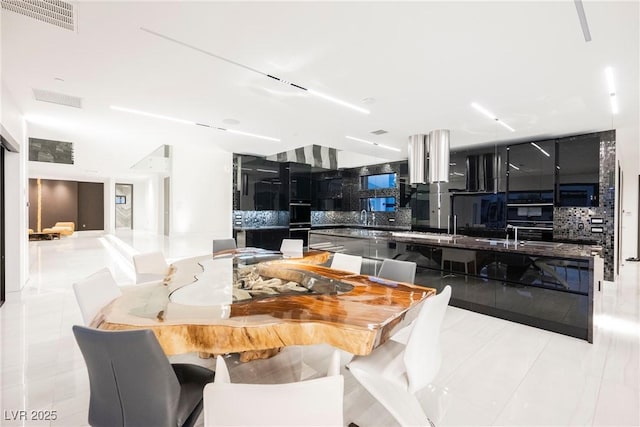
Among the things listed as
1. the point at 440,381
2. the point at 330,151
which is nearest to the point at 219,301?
the point at 440,381

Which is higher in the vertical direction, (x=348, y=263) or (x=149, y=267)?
(x=348, y=263)

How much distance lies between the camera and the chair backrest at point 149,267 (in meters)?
3.16

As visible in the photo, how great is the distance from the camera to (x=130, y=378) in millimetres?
1195

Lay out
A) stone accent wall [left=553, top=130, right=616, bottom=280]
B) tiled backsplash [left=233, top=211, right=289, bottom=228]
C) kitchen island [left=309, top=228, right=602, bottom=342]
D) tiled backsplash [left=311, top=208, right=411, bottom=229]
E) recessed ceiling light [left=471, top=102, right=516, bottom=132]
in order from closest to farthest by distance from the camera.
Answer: kitchen island [left=309, top=228, right=602, bottom=342] < recessed ceiling light [left=471, top=102, right=516, bottom=132] < stone accent wall [left=553, top=130, right=616, bottom=280] < tiled backsplash [left=311, top=208, right=411, bottom=229] < tiled backsplash [left=233, top=211, right=289, bottom=228]

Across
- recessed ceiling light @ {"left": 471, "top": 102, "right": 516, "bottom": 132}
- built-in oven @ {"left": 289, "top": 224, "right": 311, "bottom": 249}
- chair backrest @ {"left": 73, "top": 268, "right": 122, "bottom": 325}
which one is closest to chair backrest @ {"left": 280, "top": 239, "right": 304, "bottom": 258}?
chair backrest @ {"left": 73, "top": 268, "right": 122, "bottom": 325}

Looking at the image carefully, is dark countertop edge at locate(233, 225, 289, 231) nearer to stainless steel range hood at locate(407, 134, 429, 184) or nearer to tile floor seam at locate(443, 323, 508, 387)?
stainless steel range hood at locate(407, 134, 429, 184)

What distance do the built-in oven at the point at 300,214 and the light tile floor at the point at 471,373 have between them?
17.6ft

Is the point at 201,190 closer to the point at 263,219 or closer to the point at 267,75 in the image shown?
the point at 263,219

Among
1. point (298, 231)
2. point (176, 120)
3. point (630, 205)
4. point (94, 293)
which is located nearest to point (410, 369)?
point (94, 293)

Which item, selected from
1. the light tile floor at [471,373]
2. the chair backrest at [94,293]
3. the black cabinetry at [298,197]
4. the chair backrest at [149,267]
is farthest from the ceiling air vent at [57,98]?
the black cabinetry at [298,197]

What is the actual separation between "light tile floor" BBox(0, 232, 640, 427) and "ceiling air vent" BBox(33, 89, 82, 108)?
2756 mm

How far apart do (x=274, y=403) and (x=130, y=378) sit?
0.71 meters

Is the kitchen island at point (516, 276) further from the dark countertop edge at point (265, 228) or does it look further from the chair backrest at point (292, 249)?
the dark countertop edge at point (265, 228)

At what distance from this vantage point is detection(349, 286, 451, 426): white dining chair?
1.47 meters
